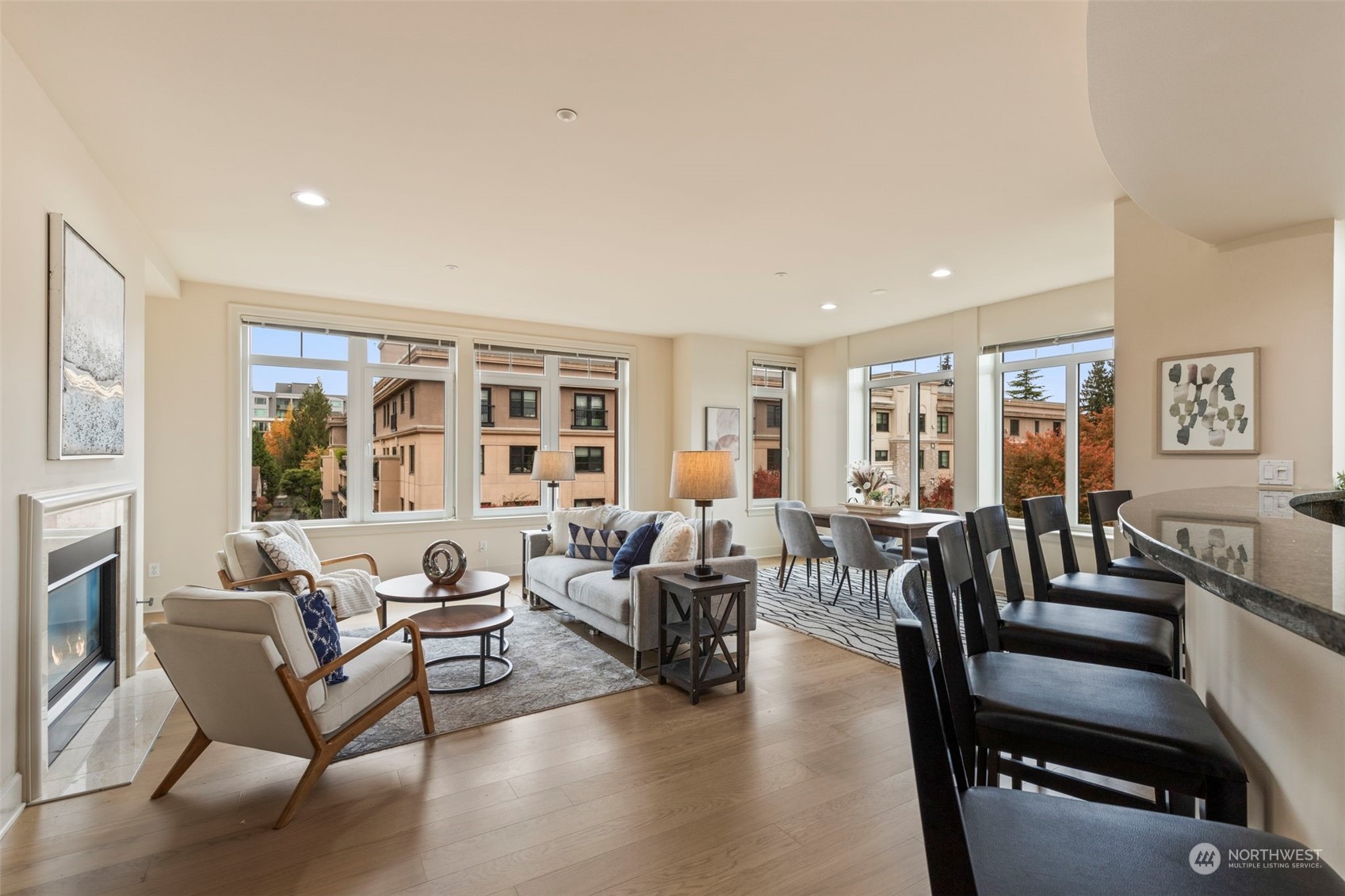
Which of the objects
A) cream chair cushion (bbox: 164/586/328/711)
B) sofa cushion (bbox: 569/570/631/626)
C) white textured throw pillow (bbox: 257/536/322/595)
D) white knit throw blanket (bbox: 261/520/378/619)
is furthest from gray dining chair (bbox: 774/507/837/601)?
cream chair cushion (bbox: 164/586/328/711)

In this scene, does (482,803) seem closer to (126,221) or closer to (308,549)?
(308,549)

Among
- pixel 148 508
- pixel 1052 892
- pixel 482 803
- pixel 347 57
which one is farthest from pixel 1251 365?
pixel 148 508

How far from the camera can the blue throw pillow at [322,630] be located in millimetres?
2416

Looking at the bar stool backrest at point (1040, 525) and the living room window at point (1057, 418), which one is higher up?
the living room window at point (1057, 418)

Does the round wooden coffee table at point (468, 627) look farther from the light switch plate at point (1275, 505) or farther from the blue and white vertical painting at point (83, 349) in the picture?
the light switch plate at point (1275, 505)

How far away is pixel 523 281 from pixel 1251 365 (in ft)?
15.0

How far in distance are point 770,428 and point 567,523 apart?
3.56 m

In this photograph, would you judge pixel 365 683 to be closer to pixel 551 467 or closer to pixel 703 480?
pixel 703 480

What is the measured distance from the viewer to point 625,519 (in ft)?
16.8

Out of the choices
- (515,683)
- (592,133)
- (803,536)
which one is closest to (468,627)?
(515,683)

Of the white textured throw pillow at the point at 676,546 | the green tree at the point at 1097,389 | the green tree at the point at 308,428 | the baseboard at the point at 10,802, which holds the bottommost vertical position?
the baseboard at the point at 10,802

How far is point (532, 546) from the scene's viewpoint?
544 centimetres

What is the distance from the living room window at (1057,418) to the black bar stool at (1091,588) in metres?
3.30

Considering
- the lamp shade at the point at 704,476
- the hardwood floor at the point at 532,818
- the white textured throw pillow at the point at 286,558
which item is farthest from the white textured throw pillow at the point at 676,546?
the white textured throw pillow at the point at 286,558
